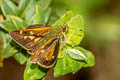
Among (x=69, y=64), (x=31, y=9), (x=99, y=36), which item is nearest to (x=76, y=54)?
(x=69, y=64)

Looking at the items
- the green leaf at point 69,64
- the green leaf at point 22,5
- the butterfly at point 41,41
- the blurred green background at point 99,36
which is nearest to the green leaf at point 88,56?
the green leaf at point 69,64

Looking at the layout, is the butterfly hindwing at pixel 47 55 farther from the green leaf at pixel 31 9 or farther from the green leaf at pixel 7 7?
the green leaf at pixel 7 7

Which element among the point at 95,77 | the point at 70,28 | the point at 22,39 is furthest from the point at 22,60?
the point at 95,77

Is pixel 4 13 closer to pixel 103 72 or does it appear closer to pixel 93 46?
pixel 93 46

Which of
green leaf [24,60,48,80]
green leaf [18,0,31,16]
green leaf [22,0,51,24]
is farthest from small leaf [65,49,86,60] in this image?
green leaf [18,0,31,16]

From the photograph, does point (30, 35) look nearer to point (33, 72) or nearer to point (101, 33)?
point (33, 72)

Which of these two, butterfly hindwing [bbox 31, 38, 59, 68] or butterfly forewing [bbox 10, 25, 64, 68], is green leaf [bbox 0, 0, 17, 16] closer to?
butterfly forewing [bbox 10, 25, 64, 68]
